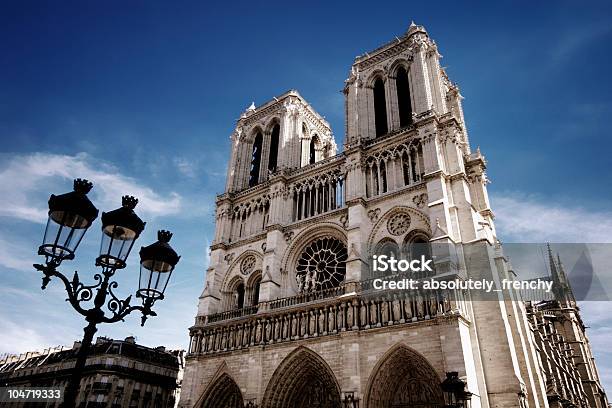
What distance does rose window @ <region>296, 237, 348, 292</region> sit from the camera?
68.5ft

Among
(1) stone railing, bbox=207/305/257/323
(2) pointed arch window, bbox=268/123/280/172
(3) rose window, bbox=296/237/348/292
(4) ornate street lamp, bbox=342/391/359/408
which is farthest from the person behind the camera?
(2) pointed arch window, bbox=268/123/280/172

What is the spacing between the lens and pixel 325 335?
1792cm

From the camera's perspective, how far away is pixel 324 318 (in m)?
18.4

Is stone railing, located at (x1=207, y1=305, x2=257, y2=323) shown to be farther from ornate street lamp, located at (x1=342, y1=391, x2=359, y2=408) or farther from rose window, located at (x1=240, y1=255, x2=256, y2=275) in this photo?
ornate street lamp, located at (x1=342, y1=391, x2=359, y2=408)

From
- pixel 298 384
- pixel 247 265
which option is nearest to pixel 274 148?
pixel 247 265

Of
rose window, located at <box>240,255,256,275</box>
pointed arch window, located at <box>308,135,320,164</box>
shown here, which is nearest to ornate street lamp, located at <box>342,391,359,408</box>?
rose window, located at <box>240,255,256,275</box>

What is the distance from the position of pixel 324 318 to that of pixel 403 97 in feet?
42.4

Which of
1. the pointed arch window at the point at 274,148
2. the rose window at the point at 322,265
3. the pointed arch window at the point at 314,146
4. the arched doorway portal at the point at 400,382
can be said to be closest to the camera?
the arched doorway portal at the point at 400,382

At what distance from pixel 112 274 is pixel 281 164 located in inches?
791

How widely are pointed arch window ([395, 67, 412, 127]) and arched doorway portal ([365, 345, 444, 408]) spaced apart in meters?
12.1

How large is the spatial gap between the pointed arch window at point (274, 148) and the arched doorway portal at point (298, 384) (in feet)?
41.2

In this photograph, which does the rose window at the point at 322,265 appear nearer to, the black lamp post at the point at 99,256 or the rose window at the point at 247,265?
the rose window at the point at 247,265

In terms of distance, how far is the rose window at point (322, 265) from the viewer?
2088 centimetres

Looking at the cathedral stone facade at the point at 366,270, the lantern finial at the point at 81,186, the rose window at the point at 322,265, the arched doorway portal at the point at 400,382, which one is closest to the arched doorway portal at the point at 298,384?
the cathedral stone facade at the point at 366,270
